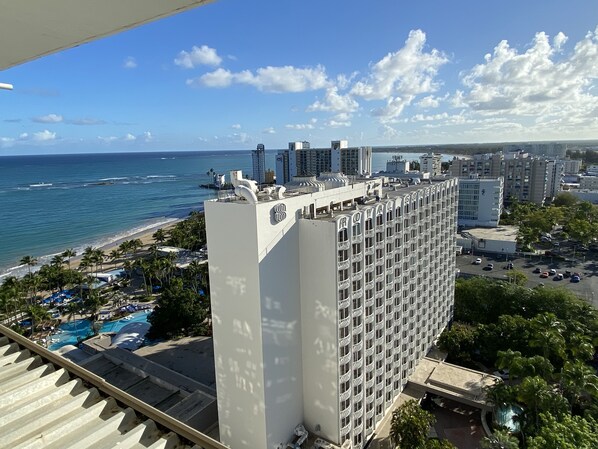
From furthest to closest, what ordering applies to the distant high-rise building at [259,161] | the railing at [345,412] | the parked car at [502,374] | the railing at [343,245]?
the distant high-rise building at [259,161] → the parked car at [502,374] → the railing at [345,412] → the railing at [343,245]

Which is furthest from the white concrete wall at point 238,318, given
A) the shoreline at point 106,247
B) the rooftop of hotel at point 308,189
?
the shoreline at point 106,247

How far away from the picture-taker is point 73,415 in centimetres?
435

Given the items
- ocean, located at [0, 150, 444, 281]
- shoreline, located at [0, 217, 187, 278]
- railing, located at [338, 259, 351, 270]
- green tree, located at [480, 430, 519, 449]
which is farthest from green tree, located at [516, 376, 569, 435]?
ocean, located at [0, 150, 444, 281]

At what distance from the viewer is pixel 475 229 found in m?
65.9

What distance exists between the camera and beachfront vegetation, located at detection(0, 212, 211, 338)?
32219 millimetres

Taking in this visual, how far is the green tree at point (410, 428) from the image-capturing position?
58.9 ft

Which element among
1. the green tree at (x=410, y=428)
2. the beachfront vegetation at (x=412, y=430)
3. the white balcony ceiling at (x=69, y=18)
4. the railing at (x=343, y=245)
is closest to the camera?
the white balcony ceiling at (x=69, y=18)

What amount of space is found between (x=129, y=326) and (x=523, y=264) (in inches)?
1984

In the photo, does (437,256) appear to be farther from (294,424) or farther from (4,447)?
(4,447)

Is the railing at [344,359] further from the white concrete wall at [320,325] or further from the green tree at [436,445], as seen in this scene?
the green tree at [436,445]

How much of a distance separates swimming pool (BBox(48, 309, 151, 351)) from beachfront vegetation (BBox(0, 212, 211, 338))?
3.76 feet

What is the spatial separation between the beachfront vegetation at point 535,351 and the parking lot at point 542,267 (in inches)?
578

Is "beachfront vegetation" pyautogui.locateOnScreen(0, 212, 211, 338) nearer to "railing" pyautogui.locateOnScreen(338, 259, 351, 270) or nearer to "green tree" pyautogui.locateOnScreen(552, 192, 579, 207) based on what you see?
"railing" pyautogui.locateOnScreen(338, 259, 351, 270)

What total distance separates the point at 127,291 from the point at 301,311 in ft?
124
